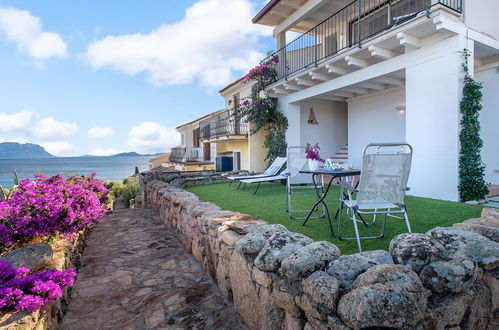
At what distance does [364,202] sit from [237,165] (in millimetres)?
11883

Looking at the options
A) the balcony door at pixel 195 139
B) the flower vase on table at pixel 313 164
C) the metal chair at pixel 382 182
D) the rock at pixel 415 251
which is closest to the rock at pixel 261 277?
the rock at pixel 415 251

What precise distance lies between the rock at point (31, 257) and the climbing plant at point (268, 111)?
303 inches

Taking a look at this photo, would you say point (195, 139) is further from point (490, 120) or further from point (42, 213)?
point (42, 213)

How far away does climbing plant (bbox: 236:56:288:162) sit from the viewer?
377 inches

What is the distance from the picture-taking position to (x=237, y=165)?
567 inches

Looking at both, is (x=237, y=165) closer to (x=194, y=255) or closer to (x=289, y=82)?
(x=289, y=82)

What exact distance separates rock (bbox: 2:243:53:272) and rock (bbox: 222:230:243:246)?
1.49 m

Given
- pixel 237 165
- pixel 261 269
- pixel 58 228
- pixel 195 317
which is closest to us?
pixel 261 269

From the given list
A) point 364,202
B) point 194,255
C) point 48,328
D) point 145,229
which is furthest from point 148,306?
point 145,229

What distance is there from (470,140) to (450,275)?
4.65 metres

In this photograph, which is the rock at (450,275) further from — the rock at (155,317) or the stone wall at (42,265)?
the stone wall at (42,265)

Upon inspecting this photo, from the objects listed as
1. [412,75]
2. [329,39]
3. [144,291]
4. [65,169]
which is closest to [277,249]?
[144,291]

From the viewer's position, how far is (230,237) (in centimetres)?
237

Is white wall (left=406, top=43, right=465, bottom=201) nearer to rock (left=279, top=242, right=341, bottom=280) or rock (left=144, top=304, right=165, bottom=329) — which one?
rock (left=279, top=242, right=341, bottom=280)
